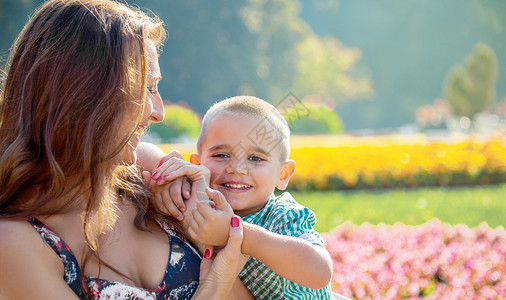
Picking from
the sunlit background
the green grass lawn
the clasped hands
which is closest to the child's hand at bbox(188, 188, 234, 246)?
the clasped hands

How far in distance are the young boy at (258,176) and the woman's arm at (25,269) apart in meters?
0.63

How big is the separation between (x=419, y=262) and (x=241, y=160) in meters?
2.65

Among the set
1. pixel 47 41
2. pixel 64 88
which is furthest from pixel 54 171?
pixel 47 41

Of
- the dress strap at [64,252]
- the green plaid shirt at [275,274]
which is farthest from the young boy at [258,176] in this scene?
the dress strap at [64,252]

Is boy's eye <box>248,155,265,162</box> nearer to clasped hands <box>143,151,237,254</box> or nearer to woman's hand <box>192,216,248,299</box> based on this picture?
clasped hands <box>143,151,237,254</box>

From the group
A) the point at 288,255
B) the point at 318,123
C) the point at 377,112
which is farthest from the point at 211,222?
the point at 377,112

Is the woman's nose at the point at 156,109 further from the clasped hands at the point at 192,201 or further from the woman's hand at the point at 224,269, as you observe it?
the woman's hand at the point at 224,269

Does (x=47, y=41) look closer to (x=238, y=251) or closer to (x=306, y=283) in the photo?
(x=238, y=251)

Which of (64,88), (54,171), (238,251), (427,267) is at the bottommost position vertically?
(427,267)

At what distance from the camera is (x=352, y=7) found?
152 ft

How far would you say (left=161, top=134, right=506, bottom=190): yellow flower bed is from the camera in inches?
341

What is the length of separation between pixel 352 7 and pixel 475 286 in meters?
44.8

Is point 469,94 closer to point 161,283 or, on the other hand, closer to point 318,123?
point 318,123

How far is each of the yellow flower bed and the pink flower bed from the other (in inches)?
138
